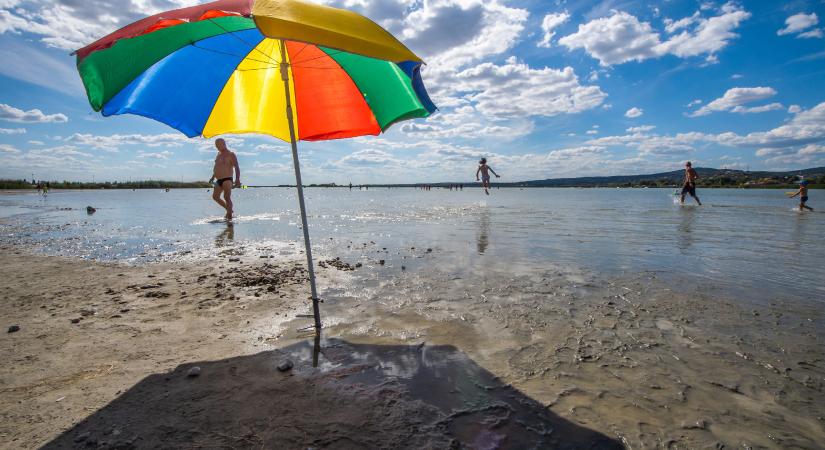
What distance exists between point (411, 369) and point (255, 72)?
447cm

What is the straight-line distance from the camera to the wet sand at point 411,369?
7.91 ft

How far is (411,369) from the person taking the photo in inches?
128

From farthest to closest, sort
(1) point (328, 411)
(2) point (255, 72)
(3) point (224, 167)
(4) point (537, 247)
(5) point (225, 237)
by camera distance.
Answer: (3) point (224, 167) < (5) point (225, 237) < (4) point (537, 247) < (2) point (255, 72) < (1) point (328, 411)

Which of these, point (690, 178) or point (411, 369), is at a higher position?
point (690, 178)

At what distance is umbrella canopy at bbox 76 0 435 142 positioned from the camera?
10.3 feet

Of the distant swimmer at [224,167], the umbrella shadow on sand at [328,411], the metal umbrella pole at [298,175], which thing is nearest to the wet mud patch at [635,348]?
the umbrella shadow on sand at [328,411]

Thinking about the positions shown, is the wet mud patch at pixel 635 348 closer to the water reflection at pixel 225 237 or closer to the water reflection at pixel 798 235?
the water reflection at pixel 225 237

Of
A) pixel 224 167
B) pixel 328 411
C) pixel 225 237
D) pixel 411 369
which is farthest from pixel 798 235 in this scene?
pixel 224 167

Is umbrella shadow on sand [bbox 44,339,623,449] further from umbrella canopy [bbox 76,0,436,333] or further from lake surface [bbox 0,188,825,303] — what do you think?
lake surface [bbox 0,188,825,303]

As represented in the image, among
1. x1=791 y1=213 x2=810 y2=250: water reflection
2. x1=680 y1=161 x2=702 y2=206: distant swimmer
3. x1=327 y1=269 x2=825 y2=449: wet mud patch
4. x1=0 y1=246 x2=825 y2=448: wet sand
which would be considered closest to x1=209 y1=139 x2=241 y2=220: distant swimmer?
x1=0 y1=246 x2=825 y2=448: wet sand

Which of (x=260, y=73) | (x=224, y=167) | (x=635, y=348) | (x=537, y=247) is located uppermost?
(x=260, y=73)

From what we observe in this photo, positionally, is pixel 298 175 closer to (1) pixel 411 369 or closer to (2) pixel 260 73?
(2) pixel 260 73

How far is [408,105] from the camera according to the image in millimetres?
4715

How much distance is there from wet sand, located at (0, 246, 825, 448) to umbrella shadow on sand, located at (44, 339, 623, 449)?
0.01 metres
